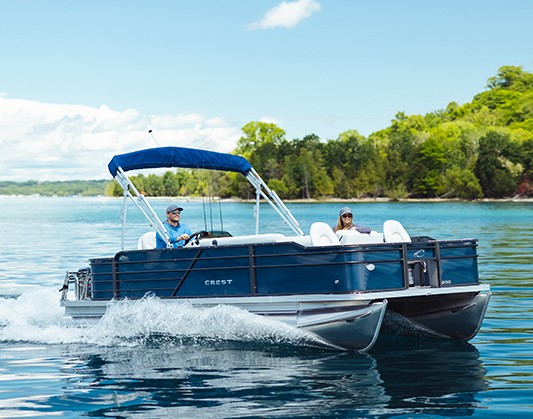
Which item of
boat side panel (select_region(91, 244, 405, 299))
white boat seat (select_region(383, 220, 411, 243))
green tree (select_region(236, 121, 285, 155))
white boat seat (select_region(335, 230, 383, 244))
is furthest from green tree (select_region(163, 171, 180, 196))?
white boat seat (select_region(335, 230, 383, 244))

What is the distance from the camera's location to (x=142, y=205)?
965 centimetres

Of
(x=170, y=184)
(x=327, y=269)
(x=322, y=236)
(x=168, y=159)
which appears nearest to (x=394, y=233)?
(x=322, y=236)

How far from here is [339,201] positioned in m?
102

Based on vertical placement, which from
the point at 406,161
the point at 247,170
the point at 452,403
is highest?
the point at 406,161

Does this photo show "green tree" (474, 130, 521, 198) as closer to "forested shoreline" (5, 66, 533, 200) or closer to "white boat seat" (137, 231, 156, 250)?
"forested shoreline" (5, 66, 533, 200)

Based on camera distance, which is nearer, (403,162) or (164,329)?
(164,329)

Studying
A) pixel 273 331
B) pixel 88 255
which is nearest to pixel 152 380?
pixel 273 331

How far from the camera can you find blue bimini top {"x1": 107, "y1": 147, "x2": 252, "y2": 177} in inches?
377

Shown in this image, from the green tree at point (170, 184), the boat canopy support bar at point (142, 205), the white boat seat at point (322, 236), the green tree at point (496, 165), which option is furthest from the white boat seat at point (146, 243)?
the green tree at point (170, 184)

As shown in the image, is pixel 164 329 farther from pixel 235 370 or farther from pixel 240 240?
pixel 235 370

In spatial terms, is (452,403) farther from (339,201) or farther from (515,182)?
(339,201)

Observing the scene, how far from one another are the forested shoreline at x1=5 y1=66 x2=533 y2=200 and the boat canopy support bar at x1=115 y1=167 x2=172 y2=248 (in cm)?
6834

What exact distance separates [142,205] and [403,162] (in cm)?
9592

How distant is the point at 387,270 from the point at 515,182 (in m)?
81.9
